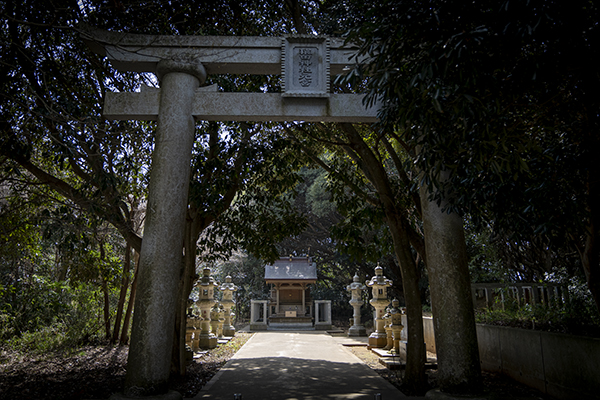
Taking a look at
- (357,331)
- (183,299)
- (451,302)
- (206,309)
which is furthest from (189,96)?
(357,331)

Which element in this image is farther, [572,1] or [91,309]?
[91,309]

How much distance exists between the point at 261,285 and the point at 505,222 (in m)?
22.3

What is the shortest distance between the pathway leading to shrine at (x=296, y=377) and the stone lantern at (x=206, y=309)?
0.98 meters

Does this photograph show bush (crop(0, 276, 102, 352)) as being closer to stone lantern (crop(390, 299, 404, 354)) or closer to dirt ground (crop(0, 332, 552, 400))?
dirt ground (crop(0, 332, 552, 400))

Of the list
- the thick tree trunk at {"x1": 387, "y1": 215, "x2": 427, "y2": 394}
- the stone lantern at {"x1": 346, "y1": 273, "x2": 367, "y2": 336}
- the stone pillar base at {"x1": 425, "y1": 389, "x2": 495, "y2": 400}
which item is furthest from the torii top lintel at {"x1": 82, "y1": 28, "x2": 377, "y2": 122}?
the stone lantern at {"x1": 346, "y1": 273, "x2": 367, "y2": 336}

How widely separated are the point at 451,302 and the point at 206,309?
30.5 feet

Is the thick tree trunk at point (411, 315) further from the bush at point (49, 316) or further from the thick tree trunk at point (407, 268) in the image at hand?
the bush at point (49, 316)

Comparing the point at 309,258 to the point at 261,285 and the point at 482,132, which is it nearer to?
the point at 261,285

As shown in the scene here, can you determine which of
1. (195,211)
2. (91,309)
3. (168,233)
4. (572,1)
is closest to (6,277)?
(91,309)

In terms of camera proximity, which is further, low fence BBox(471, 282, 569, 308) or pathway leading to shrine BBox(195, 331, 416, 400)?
low fence BBox(471, 282, 569, 308)

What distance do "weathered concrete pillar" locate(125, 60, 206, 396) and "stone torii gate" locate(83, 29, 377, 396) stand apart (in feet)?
0.03

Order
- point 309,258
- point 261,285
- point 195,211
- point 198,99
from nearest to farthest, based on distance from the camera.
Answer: point 198,99 → point 195,211 → point 309,258 → point 261,285

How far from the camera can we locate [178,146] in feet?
14.5

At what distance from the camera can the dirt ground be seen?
606 cm
